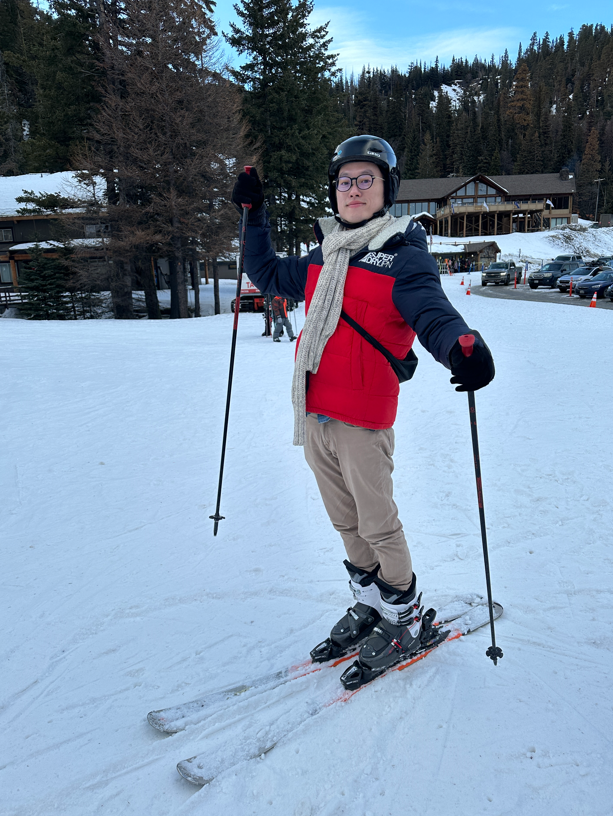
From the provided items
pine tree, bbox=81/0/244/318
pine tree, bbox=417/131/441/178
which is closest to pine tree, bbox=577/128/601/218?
pine tree, bbox=417/131/441/178

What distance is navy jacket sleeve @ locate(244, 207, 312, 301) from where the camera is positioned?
2.62m

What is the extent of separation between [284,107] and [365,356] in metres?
30.8

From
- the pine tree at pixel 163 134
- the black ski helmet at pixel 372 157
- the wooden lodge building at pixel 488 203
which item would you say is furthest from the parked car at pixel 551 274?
the wooden lodge building at pixel 488 203

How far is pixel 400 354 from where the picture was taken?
6.92ft

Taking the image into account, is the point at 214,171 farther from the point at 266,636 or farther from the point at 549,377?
the point at 266,636

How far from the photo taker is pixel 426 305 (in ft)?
6.21

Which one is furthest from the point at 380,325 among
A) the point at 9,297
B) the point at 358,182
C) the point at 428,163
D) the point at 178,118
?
the point at 428,163

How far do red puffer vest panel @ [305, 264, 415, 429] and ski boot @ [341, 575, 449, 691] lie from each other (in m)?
Result: 0.80

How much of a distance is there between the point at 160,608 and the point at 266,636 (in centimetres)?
68

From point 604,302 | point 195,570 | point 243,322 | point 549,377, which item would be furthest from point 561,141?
point 195,570

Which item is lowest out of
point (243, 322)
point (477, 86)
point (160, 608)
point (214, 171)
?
point (160, 608)

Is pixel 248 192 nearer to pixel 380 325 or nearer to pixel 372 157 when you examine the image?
pixel 372 157

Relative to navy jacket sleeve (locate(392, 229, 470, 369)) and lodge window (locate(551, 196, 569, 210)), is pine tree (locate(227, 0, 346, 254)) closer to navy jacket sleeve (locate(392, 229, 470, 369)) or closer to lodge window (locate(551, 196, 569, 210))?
navy jacket sleeve (locate(392, 229, 470, 369))

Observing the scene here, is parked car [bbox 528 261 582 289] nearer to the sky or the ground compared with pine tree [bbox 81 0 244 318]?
nearer to the ground
